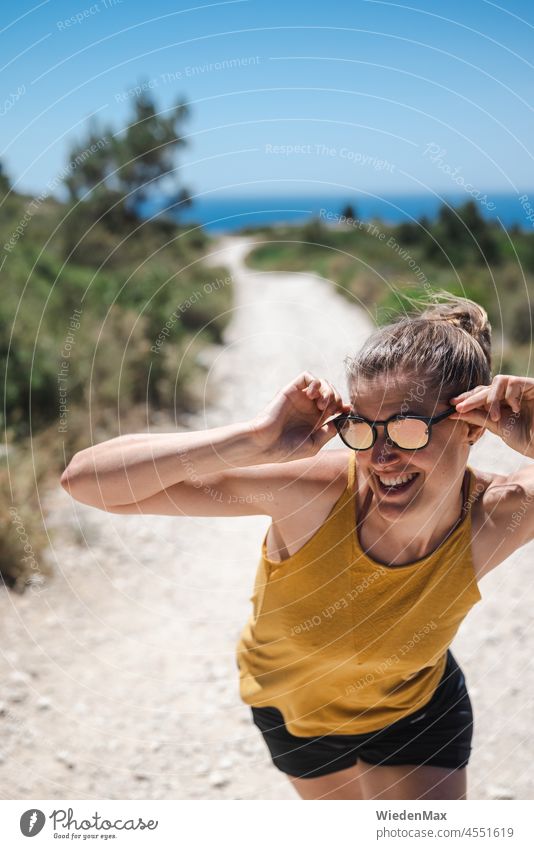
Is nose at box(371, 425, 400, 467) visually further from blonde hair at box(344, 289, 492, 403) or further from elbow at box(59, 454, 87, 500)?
elbow at box(59, 454, 87, 500)

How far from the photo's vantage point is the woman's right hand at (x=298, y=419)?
1.51 meters

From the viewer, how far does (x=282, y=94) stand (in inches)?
88.7

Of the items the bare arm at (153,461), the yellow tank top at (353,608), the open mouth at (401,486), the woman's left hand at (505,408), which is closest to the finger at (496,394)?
the woman's left hand at (505,408)

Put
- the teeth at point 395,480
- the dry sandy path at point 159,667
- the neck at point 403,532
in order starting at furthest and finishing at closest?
1. the dry sandy path at point 159,667
2. the neck at point 403,532
3. the teeth at point 395,480

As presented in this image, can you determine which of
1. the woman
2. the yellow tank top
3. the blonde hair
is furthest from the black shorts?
the blonde hair

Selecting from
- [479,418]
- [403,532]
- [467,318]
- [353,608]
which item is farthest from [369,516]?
[467,318]

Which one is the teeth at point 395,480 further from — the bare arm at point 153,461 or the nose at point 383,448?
the bare arm at point 153,461

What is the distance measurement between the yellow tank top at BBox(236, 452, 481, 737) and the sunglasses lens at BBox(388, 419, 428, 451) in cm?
20

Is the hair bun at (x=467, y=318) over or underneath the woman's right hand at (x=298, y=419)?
over

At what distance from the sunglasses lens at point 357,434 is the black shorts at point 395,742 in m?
0.72

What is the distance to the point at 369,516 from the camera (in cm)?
165

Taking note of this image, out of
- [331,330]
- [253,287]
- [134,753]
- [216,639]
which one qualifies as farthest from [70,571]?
[253,287]

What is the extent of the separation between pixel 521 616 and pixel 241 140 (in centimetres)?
246
